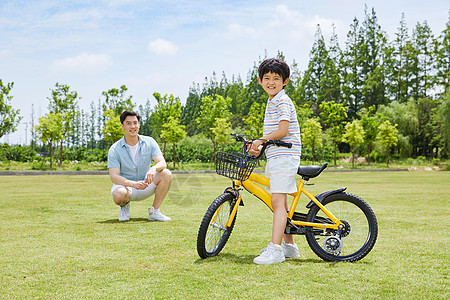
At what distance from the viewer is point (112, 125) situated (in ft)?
104

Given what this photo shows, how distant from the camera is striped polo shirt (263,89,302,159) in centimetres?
388

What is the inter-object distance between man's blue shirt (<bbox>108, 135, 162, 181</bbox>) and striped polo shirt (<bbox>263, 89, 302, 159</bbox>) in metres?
2.75

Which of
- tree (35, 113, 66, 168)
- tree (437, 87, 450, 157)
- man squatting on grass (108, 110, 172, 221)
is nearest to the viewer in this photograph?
man squatting on grass (108, 110, 172, 221)

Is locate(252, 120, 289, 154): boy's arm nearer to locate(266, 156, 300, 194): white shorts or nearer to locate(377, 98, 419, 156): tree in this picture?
locate(266, 156, 300, 194): white shorts

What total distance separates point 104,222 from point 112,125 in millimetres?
26501

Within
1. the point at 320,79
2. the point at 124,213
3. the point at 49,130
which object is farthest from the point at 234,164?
the point at 320,79

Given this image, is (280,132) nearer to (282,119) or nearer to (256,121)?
(282,119)

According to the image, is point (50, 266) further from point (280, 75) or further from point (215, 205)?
point (280, 75)

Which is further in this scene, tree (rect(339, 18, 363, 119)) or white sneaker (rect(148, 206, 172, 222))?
tree (rect(339, 18, 363, 119))

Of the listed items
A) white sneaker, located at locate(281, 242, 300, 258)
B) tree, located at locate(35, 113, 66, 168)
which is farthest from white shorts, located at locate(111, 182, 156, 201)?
tree, located at locate(35, 113, 66, 168)

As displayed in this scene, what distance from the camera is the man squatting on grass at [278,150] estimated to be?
3.84 meters

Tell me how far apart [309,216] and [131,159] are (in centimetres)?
311

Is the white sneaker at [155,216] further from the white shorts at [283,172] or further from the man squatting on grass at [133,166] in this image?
the white shorts at [283,172]

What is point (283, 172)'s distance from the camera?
3854mm
